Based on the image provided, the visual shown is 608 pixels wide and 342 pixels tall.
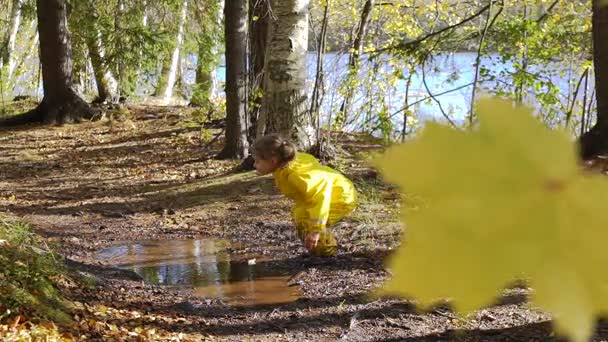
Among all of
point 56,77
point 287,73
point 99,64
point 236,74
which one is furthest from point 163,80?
point 287,73

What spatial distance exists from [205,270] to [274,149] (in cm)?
107

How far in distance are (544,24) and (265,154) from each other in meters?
4.09

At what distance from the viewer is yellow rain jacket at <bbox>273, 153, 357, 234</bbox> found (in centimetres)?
450

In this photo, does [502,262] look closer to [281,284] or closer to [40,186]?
[281,284]

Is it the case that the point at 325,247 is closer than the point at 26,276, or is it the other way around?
the point at 26,276

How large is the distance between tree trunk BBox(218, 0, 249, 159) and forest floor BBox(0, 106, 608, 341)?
396 mm

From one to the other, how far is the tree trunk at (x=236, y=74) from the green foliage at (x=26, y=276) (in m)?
4.20

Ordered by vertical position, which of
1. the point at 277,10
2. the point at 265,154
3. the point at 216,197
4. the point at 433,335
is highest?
the point at 277,10

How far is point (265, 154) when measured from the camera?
447 centimetres

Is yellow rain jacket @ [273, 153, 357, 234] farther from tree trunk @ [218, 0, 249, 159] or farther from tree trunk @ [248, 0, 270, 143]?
tree trunk @ [218, 0, 249, 159]

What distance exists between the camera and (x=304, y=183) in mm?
4477

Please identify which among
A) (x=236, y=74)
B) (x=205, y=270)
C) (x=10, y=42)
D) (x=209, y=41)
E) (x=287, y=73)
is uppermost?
(x=10, y=42)

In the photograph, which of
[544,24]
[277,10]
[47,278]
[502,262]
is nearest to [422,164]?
[502,262]

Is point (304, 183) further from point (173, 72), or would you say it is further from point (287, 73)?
point (173, 72)
